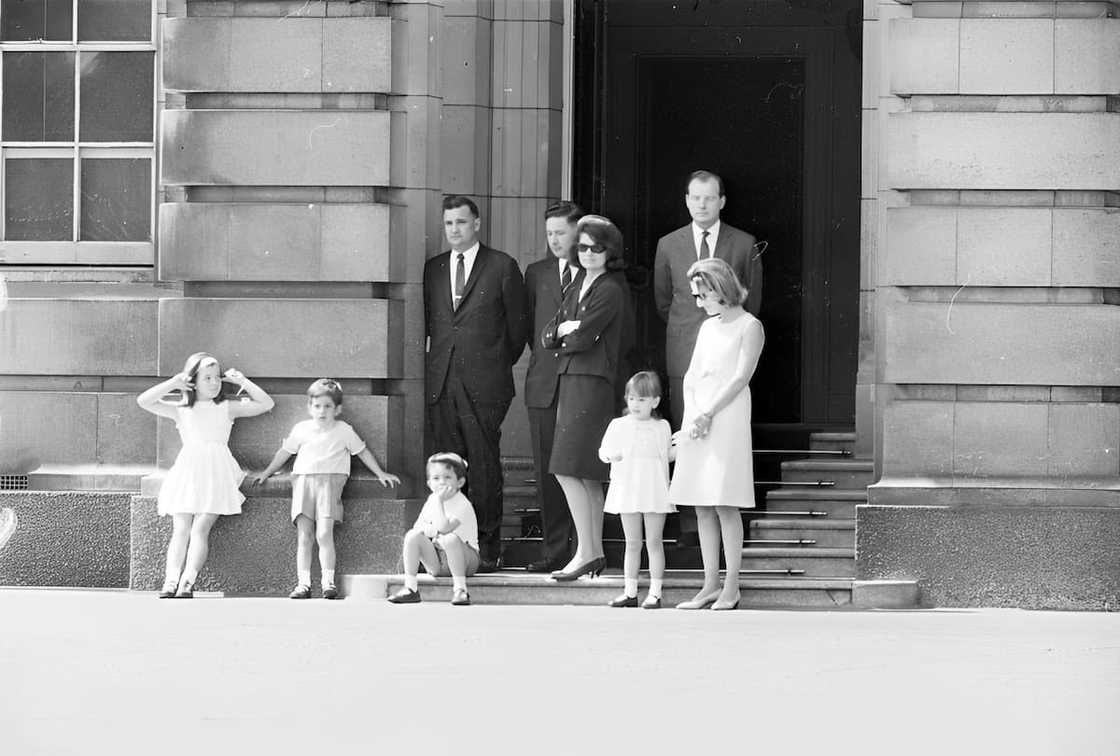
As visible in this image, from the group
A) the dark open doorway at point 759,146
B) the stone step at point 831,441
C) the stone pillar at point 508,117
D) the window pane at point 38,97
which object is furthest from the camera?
the dark open doorway at point 759,146

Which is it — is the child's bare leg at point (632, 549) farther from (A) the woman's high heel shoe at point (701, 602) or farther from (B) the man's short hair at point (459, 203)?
(B) the man's short hair at point (459, 203)

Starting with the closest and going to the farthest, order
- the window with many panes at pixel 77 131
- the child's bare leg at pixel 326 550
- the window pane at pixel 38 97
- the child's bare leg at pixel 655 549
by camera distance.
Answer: the child's bare leg at pixel 655 549 → the child's bare leg at pixel 326 550 → the window with many panes at pixel 77 131 → the window pane at pixel 38 97

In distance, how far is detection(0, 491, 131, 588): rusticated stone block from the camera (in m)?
14.3

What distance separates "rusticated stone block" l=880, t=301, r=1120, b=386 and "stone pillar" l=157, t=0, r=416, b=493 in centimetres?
302

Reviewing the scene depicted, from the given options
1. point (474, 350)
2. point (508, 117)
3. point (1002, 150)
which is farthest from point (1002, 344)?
point (508, 117)

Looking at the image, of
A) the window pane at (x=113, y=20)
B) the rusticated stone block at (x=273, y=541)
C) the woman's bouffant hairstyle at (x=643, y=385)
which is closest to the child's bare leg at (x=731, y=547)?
the woman's bouffant hairstyle at (x=643, y=385)

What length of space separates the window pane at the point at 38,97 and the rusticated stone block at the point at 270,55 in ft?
4.32

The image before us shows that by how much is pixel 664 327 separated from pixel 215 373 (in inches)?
143

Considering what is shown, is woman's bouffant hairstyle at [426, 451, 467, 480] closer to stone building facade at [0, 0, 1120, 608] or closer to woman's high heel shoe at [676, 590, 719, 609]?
stone building facade at [0, 0, 1120, 608]

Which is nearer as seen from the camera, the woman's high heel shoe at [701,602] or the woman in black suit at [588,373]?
the woman's high heel shoe at [701,602]

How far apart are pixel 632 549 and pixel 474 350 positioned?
5.45 feet

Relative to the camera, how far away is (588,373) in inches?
538

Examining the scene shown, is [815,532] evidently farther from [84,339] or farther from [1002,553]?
[84,339]

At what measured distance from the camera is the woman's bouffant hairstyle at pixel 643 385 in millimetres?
13305
